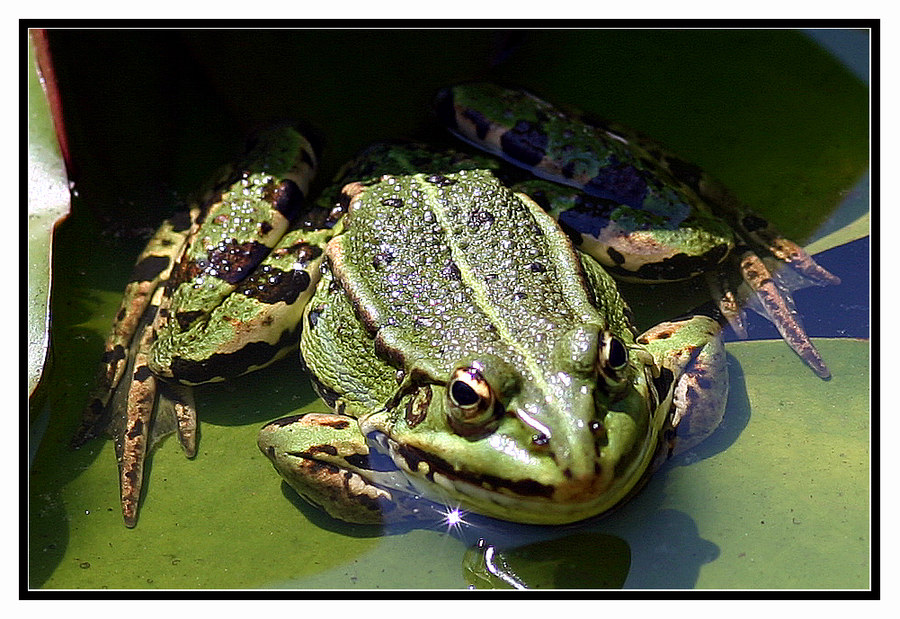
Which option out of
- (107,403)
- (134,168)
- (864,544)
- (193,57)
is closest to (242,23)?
(193,57)

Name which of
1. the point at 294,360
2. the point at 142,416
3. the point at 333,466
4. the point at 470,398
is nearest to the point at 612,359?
the point at 470,398

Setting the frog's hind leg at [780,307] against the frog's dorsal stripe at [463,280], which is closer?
the frog's dorsal stripe at [463,280]

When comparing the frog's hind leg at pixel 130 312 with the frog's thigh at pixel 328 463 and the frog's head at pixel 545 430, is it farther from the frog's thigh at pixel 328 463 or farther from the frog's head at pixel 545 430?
the frog's head at pixel 545 430

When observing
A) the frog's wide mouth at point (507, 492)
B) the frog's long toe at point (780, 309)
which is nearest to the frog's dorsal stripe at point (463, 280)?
the frog's wide mouth at point (507, 492)

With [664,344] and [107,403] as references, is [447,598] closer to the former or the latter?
[664,344]

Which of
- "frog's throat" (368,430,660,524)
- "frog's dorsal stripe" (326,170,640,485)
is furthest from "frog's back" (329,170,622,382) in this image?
"frog's throat" (368,430,660,524)

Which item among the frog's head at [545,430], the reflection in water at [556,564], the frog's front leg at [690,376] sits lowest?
the reflection in water at [556,564]

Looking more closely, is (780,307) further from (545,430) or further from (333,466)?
(333,466)
